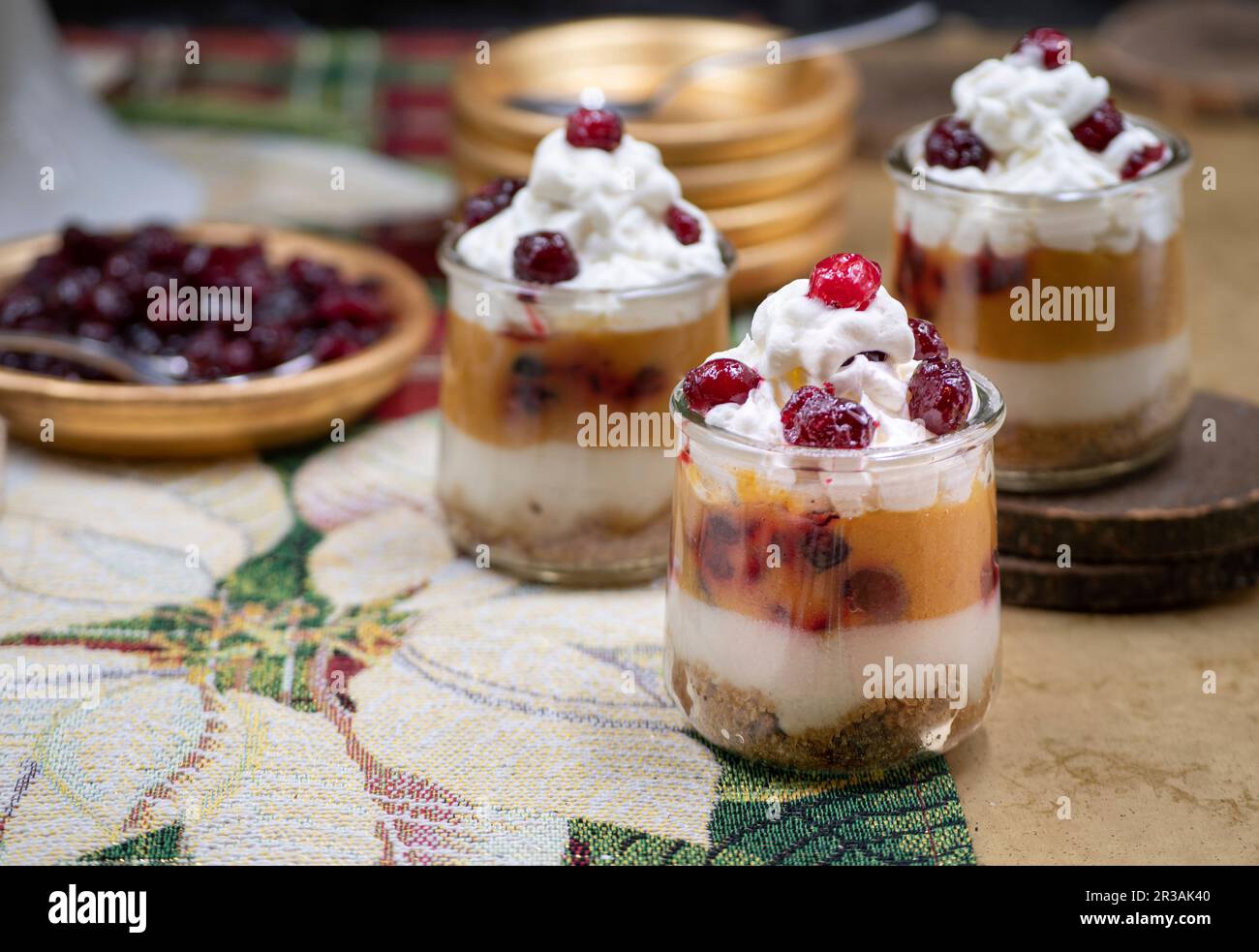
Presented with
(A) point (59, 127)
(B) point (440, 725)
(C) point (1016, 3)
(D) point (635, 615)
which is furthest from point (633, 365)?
(C) point (1016, 3)

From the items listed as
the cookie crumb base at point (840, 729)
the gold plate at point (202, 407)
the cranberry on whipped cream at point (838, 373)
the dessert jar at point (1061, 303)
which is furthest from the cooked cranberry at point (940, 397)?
the gold plate at point (202, 407)

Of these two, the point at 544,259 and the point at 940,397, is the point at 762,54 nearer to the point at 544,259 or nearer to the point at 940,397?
the point at 544,259

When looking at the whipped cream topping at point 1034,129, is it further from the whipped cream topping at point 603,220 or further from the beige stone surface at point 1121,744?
the beige stone surface at point 1121,744

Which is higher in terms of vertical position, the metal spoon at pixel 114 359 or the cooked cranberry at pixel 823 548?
the cooked cranberry at pixel 823 548

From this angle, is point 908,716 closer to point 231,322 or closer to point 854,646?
point 854,646

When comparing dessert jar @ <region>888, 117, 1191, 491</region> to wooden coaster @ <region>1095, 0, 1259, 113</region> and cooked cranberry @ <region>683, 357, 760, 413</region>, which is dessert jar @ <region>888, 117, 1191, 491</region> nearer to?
cooked cranberry @ <region>683, 357, 760, 413</region>
